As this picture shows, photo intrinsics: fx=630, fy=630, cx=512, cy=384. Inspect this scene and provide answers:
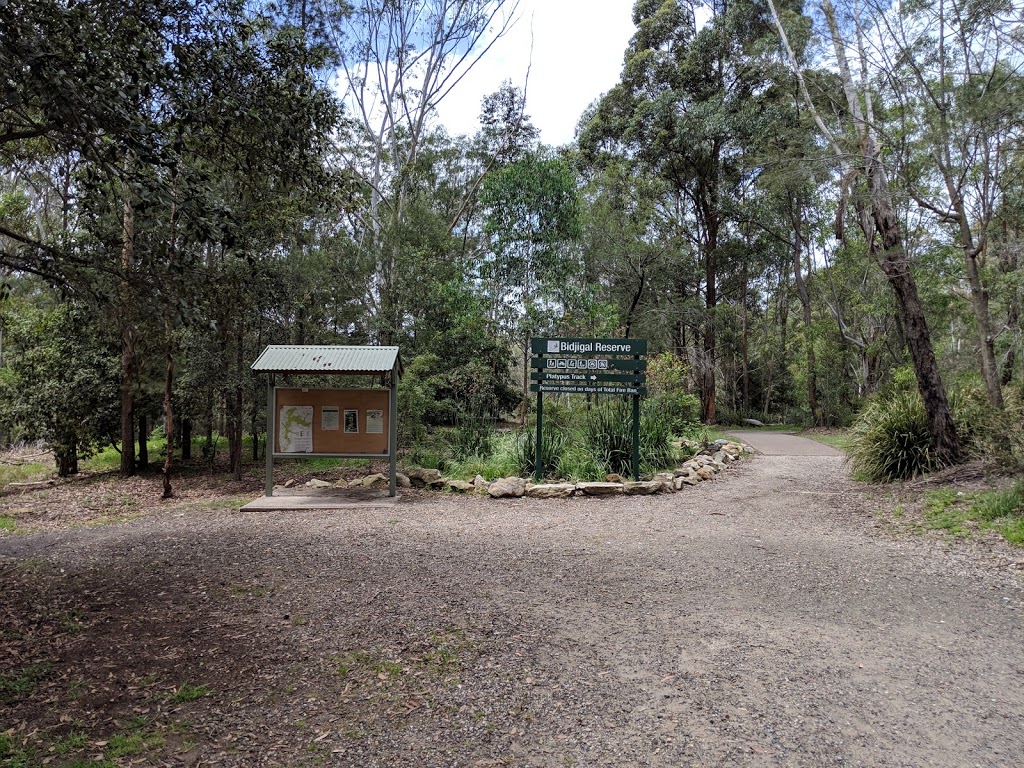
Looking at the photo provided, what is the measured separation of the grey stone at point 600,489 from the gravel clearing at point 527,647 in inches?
104

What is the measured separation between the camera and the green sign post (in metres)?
10.1

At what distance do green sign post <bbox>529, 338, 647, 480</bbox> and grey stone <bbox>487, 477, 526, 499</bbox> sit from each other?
88cm

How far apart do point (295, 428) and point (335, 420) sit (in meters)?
0.59

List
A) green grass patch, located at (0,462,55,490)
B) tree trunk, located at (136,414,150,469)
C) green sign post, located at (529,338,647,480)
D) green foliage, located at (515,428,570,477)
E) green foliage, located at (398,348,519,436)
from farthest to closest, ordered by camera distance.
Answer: tree trunk, located at (136,414,150,469) < green grass patch, located at (0,462,55,490) < green foliage, located at (398,348,519,436) < green foliage, located at (515,428,570,477) < green sign post, located at (529,338,647,480)

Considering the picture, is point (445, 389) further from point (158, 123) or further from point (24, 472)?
point (158, 123)

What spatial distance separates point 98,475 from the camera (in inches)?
527

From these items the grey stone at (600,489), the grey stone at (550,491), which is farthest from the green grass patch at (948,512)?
the grey stone at (550,491)

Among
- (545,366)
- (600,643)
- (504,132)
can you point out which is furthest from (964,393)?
(504,132)

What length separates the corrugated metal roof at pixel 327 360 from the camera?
874 cm

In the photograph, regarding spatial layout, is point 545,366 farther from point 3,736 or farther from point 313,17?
point 313,17

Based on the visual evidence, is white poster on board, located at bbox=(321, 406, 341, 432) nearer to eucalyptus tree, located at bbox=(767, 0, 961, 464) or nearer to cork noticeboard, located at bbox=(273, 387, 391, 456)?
cork noticeboard, located at bbox=(273, 387, 391, 456)

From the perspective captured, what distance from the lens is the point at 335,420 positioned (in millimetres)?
9359

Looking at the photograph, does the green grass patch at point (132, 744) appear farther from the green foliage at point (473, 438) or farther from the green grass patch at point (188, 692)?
the green foliage at point (473, 438)

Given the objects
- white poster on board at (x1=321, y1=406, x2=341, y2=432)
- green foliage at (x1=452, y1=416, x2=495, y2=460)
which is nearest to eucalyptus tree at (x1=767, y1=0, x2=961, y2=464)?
green foliage at (x1=452, y1=416, x2=495, y2=460)
